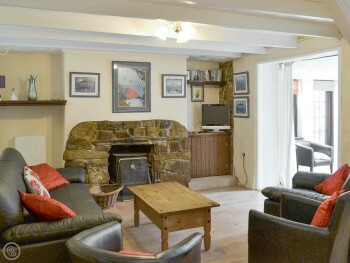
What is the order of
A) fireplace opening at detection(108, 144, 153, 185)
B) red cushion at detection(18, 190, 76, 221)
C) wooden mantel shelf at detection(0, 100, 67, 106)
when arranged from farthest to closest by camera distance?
fireplace opening at detection(108, 144, 153, 185)
wooden mantel shelf at detection(0, 100, 67, 106)
red cushion at detection(18, 190, 76, 221)

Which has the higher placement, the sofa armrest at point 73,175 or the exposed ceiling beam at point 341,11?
the exposed ceiling beam at point 341,11

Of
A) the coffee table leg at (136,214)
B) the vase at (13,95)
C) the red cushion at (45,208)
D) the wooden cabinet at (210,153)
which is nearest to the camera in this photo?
the red cushion at (45,208)

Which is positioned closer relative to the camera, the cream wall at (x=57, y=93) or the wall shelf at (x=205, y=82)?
the cream wall at (x=57, y=93)

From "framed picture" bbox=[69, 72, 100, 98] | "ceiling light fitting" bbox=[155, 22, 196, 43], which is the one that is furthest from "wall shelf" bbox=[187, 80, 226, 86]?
"ceiling light fitting" bbox=[155, 22, 196, 43]

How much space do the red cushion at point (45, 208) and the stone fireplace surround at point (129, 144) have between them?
2584mm

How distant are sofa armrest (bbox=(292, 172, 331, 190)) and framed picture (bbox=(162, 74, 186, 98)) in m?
2.58

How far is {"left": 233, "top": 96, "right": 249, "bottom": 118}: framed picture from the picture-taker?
579 cm

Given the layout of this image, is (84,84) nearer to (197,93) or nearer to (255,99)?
(197,93)

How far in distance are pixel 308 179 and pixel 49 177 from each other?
2974 millimetres

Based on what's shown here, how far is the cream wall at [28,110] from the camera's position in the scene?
509cm

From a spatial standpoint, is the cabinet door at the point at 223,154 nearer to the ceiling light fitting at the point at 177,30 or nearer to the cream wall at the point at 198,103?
the cream wall at the point at 198,103

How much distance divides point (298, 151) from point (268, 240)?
4212 mm

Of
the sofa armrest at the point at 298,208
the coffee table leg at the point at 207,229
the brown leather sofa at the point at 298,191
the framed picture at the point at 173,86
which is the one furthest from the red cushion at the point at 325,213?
the framed picture at the point at 173,86

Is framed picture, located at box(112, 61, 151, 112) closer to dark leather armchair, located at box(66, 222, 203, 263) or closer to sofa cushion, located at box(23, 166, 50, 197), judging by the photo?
sofa cushion, located at box(23, 166, 50, 197)
